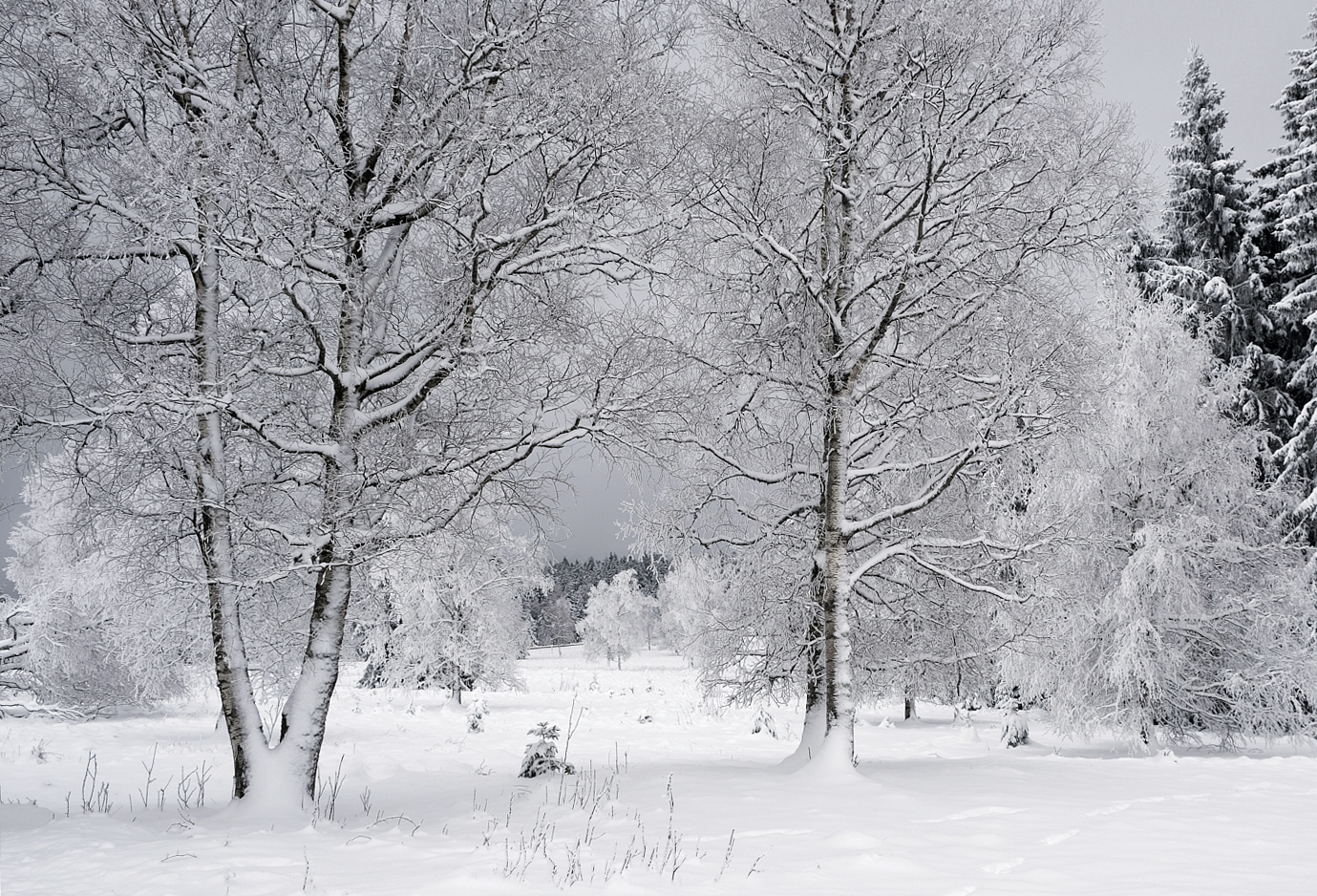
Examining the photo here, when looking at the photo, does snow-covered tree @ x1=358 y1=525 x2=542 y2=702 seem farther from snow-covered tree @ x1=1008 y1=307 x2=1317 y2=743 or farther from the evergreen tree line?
the evergreen tree line

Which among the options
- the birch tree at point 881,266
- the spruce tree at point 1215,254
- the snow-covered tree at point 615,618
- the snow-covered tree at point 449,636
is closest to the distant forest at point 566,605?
the snow-covered tree at point 615,618

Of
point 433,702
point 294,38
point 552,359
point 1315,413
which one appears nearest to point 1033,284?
point 552,359

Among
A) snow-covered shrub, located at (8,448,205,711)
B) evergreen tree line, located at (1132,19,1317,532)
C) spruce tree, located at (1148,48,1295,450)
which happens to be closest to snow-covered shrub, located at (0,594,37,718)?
snow-covered shrub, located at (8,448,205,711)

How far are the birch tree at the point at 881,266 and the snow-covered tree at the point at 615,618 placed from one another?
64.3 meters

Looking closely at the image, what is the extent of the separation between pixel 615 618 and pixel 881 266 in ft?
220

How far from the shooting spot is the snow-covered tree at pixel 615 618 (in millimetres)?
73125

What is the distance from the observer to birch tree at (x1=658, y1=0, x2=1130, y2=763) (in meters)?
7.63

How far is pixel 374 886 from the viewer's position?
389cm

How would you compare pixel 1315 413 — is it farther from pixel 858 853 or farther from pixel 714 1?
pixel 858 853

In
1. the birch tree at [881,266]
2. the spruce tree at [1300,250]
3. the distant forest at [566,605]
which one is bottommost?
the distant forest at [566,605]

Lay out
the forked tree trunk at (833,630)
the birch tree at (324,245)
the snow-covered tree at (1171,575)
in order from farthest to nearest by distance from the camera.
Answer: the snow-covered tree at (1171,575)
the forked tree trunk at (833,630)
the birch tree at (324,245)

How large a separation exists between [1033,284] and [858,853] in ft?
21.5

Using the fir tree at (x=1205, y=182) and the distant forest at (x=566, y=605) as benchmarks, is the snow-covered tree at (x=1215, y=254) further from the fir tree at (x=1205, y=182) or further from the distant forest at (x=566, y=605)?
the distant forest at (x=566, y=605)

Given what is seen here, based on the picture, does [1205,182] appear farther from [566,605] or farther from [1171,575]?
[566,605]
